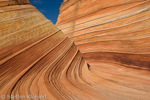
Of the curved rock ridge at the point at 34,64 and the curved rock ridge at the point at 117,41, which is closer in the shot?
the curved rock ridge at the point at 34,64

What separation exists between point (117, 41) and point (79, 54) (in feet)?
3.30

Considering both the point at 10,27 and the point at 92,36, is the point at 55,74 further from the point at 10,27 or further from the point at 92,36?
the point at 92,36

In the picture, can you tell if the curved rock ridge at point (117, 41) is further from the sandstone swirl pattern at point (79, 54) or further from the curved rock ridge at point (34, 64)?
the curved rock ridge at point (34, 64)

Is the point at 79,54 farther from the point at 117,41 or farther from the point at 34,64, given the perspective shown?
the point at 117,41

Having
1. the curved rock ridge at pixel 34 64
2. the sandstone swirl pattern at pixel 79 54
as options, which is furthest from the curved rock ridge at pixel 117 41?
the curved rock ridge at pixel 34 64

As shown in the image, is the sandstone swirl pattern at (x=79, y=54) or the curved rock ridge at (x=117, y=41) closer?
the sandstone swirl pattern at (x=79, y=54)

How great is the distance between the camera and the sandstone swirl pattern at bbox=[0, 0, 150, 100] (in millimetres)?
1050

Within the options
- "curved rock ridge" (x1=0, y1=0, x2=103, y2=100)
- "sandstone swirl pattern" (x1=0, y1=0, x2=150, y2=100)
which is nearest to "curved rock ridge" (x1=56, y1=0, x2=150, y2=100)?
"sandstone swirl pattern" (x1=0, y1=0, x2=150, y2=100)

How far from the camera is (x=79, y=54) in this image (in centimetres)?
187

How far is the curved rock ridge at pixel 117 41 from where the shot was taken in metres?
1.70

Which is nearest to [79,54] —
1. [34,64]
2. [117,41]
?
[34,64]

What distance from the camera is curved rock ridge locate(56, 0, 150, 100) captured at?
1704mm

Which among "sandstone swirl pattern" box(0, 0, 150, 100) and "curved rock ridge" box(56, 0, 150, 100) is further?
"curved rock ridge" box(56, 0, 150, 100)

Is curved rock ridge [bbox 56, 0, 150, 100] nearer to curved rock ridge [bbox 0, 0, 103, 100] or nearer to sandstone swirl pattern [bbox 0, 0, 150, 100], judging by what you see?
sandstone swirl pattern [bbox 0, 0, 150, 100]
